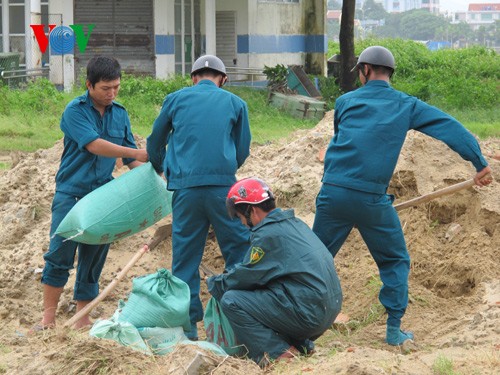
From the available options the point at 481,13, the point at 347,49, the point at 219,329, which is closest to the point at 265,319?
the point at 219,329

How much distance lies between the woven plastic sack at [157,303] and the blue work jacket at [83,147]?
3.45 feet

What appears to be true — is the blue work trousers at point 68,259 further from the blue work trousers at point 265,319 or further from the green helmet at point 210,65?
the blue work trousers at point 265,319

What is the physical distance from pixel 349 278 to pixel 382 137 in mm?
2094

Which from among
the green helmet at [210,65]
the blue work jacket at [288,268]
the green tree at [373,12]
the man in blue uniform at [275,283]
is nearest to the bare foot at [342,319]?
the man in blue uniform at [275,283]

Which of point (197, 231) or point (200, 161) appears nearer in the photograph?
point (200, 161)

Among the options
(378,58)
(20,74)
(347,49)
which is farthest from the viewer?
(347,49)

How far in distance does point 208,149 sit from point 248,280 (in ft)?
3.59

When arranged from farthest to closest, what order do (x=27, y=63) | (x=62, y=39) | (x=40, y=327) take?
(x=27, y=63) → (x=62, y=39) → (x=40, y=327)

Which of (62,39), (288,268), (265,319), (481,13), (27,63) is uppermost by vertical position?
(481,13)

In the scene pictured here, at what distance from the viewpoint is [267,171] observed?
397 inches

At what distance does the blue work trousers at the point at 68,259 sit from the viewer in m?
7.27

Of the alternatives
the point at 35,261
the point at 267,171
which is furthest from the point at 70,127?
the point at 267,171

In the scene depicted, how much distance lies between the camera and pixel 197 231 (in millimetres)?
7039

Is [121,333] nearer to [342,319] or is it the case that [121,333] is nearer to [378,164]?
[378,164]
